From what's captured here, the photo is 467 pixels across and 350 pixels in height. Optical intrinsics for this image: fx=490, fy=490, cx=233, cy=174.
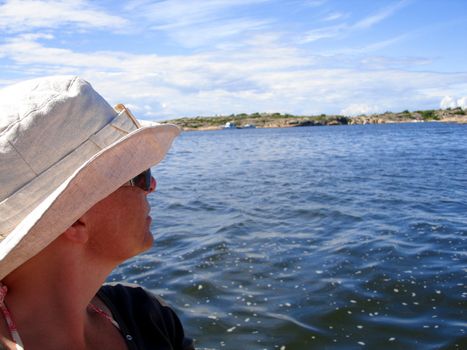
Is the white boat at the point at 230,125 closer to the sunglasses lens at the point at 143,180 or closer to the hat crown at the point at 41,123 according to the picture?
the sunglasses lens at the point at 143,180

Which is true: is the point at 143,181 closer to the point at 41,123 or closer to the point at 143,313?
the point at 41,123

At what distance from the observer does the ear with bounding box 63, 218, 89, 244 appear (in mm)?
1830

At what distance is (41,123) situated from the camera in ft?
5.52

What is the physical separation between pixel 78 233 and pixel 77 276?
17 cm

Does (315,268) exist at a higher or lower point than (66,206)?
lower

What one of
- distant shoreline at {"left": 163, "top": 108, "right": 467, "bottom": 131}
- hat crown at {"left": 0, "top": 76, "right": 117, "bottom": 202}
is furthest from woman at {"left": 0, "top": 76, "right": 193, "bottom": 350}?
distant shoreline at {"left": 163, "top": 108, "right": 467, "bottom": 131}

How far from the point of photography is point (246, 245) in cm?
911

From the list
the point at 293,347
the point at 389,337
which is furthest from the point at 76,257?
the point at 389,337

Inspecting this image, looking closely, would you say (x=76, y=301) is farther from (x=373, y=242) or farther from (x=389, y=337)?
(x=373, y=242)

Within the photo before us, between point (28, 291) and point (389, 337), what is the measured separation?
15.1 ft

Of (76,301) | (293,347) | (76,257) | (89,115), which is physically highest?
(89,115)

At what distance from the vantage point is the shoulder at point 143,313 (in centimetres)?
223

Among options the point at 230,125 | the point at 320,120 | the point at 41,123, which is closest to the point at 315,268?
the point at 41,123

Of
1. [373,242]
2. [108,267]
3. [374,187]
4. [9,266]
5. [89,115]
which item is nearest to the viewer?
[9,266]
